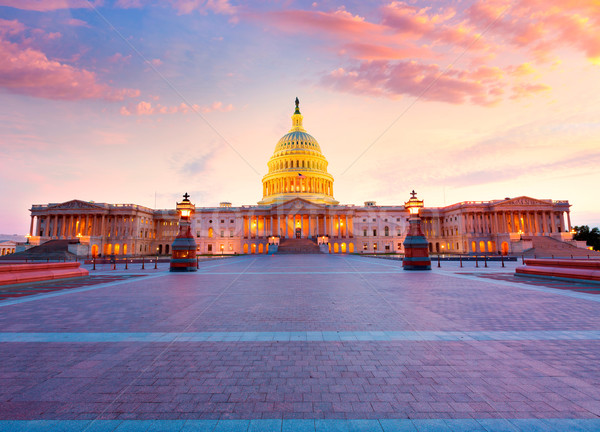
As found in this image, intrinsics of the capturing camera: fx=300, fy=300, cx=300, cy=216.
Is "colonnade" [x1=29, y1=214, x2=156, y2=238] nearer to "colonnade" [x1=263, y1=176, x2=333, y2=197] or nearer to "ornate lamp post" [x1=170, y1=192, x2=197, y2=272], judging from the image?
"colonnade" [x1=263, y1=176, x2=333, y2=197]

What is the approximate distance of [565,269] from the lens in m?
17.0

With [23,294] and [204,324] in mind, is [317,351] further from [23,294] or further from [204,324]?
[23,294]

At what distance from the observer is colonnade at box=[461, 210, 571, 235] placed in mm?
89500

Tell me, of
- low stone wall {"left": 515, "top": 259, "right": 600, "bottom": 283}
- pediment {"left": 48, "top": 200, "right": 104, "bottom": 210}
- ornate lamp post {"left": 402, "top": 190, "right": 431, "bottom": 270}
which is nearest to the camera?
low stone wall {"left": 515, "top": 259, "right": 600, "bottom": 283}

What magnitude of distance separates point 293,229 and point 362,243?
2435cm

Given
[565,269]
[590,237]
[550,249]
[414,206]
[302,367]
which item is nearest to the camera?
[302,367]

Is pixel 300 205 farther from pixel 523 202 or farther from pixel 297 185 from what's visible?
pixel 523 202

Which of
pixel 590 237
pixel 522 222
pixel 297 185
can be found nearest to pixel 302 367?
pixel 297 185

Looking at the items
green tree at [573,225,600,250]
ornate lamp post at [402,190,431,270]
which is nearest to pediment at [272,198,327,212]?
ornate lamp post at [402,190,431,270]

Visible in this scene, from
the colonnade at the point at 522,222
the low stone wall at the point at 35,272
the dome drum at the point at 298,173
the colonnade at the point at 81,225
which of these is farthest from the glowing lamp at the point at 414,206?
the colonnade at the point at 81,225

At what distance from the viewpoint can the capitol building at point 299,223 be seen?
292 feet

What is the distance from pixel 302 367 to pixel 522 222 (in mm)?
107940

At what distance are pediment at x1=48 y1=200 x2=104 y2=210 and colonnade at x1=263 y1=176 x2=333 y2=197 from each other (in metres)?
56.7

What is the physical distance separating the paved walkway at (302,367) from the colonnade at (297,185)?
333 feet
